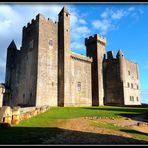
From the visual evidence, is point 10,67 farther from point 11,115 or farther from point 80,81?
point 11,115

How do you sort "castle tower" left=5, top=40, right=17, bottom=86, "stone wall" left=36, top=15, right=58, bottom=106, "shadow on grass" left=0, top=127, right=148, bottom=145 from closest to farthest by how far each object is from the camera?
"shadow on grass" left=0, top=127, right=148, bottom=145 → "stone wall" left=36, top=15, right=58, bottom=106 → "castle tower" left=5, top=40, right=17, bottom=86

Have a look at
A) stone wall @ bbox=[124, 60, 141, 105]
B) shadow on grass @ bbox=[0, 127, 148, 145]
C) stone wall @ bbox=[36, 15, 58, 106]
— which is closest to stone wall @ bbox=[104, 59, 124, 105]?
stone wall @ bbox=[124, 60, 141, 105]

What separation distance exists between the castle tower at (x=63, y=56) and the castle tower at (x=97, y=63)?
8.93 metres

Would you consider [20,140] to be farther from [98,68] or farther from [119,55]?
[119,55]

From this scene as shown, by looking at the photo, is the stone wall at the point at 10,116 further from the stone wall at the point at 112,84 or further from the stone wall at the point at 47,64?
the stone wall at the point at 112,84

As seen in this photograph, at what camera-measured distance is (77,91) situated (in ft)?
133

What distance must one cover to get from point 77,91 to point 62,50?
8.15 meters

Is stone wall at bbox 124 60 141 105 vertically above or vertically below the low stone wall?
above

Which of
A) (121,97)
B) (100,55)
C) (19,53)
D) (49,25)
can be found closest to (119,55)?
(100,55)

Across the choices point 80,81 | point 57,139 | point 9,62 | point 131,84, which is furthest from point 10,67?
point 57,139

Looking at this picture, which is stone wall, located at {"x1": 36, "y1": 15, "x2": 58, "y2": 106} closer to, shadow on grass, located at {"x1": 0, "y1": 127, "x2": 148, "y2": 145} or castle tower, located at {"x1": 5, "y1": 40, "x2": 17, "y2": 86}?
castle tower, located at {"x1": 5, "y1": 40, "x2": 17, "y2": 86}

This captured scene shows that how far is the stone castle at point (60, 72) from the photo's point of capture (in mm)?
36000

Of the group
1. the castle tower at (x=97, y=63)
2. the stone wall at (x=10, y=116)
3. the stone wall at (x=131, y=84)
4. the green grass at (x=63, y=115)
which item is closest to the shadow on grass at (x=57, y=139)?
the stone wall at (x=10, y=116)

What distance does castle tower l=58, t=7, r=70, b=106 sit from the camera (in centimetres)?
3666
